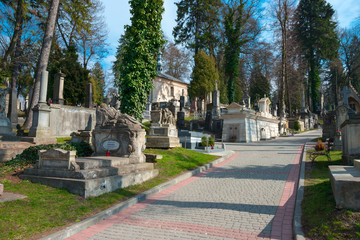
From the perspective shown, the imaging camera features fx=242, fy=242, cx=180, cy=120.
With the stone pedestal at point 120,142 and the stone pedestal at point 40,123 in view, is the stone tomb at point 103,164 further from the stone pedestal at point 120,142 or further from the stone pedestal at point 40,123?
the stone pedestal at point 40,123

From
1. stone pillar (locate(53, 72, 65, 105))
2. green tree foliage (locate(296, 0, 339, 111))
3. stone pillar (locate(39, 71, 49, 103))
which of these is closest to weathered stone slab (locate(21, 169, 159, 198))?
stone pillar (locate(39, 71, 49, 103))

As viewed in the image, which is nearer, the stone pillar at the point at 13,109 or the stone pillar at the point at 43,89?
the stone pillar at the point at 43,89

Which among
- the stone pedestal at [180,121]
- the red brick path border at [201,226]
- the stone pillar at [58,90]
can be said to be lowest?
the red brick path border at [201,226]

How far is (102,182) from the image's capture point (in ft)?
19.2

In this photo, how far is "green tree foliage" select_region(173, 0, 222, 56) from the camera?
4162cm

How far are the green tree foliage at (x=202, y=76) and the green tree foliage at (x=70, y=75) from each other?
17.1 meters

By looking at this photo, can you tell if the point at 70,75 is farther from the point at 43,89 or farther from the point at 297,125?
the point at 297,125

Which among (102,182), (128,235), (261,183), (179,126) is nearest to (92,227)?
(128,235)

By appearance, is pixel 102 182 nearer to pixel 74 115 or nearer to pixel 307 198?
pixel 307 198

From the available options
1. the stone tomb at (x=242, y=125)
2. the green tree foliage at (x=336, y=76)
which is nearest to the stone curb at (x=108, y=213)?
the stone tomb at (x=242, y=125)

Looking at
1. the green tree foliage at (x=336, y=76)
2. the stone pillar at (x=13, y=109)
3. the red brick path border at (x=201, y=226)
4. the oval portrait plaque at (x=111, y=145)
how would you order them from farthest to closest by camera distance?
the green tree foliage at (x=336, y=76), the stone pillar at (x=13, y=109), the oval portrait plaque at (x=111, y=145), the red brick path border at (x=201, y=226)

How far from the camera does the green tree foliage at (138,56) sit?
615 inches

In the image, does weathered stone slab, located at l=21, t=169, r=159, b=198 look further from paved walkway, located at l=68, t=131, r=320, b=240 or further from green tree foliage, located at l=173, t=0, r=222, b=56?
green tree foliage, located at l=173, t=0, r=222, b=56

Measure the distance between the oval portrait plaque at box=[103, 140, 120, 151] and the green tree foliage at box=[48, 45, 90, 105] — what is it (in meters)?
22.5
